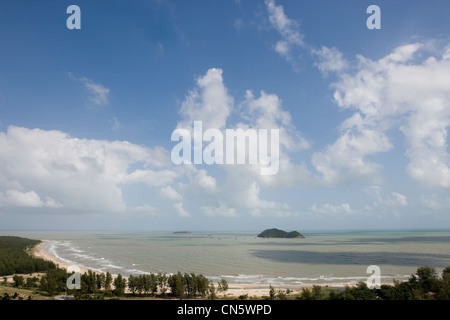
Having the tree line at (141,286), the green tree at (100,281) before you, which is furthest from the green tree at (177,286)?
the green tree at (100,281)

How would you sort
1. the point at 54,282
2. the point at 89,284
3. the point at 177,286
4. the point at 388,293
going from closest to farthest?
the point at 388,293 → the point at 177,286 → the point at 54,282 → the point at 89,284

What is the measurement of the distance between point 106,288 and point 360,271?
176ft

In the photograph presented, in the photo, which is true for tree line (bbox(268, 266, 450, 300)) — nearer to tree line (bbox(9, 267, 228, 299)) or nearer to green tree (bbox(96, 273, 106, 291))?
tree line (bbox(9, 267, 228, 299))

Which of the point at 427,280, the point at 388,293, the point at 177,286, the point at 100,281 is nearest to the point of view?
the point at 388,293

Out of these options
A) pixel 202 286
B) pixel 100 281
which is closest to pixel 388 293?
pixel 202 286

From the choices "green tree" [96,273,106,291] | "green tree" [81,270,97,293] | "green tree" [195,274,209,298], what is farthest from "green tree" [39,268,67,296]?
"green tree" [195,274,209,298]

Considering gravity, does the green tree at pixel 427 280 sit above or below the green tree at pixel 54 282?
above

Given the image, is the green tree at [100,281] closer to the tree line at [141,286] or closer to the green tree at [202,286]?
the tree line at [141,286]

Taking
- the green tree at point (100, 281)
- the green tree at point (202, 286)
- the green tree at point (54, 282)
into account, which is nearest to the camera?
the green tree at point (202, 286)

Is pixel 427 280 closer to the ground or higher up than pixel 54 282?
higher up

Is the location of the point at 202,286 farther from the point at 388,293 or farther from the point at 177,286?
the point at 388,293

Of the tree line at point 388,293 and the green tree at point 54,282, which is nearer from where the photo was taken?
the tree line at point 388,293
